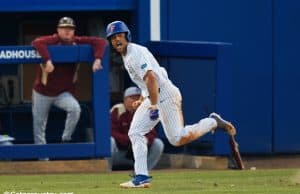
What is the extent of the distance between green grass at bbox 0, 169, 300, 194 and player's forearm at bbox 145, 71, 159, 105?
0.88 metres

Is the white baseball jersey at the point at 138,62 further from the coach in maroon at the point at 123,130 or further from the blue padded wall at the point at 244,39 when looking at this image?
the blue padded wall at the point at 244,39

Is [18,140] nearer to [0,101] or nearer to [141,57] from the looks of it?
[0,101]

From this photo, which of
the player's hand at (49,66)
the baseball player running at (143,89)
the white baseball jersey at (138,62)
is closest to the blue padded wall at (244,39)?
the player's hand at (49,66)

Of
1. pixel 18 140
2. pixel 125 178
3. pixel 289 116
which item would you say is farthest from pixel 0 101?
pixel 289 116

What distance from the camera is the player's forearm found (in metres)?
10.0

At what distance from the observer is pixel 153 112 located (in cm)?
1015

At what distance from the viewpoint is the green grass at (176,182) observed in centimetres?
971

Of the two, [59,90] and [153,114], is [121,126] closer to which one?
[59,90]

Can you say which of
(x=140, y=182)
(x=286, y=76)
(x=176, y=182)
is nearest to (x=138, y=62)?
(x=140, y=182)

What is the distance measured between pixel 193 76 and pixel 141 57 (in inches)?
171

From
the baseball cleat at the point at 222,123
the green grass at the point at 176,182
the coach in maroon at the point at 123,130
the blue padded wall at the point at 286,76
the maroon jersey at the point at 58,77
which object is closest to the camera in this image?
the green grass at the point at 176,182

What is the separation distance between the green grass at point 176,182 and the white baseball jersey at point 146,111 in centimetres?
43

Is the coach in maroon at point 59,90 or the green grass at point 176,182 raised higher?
the coach in maroon at point 59,90

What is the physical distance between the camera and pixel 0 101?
1418 centimetres
